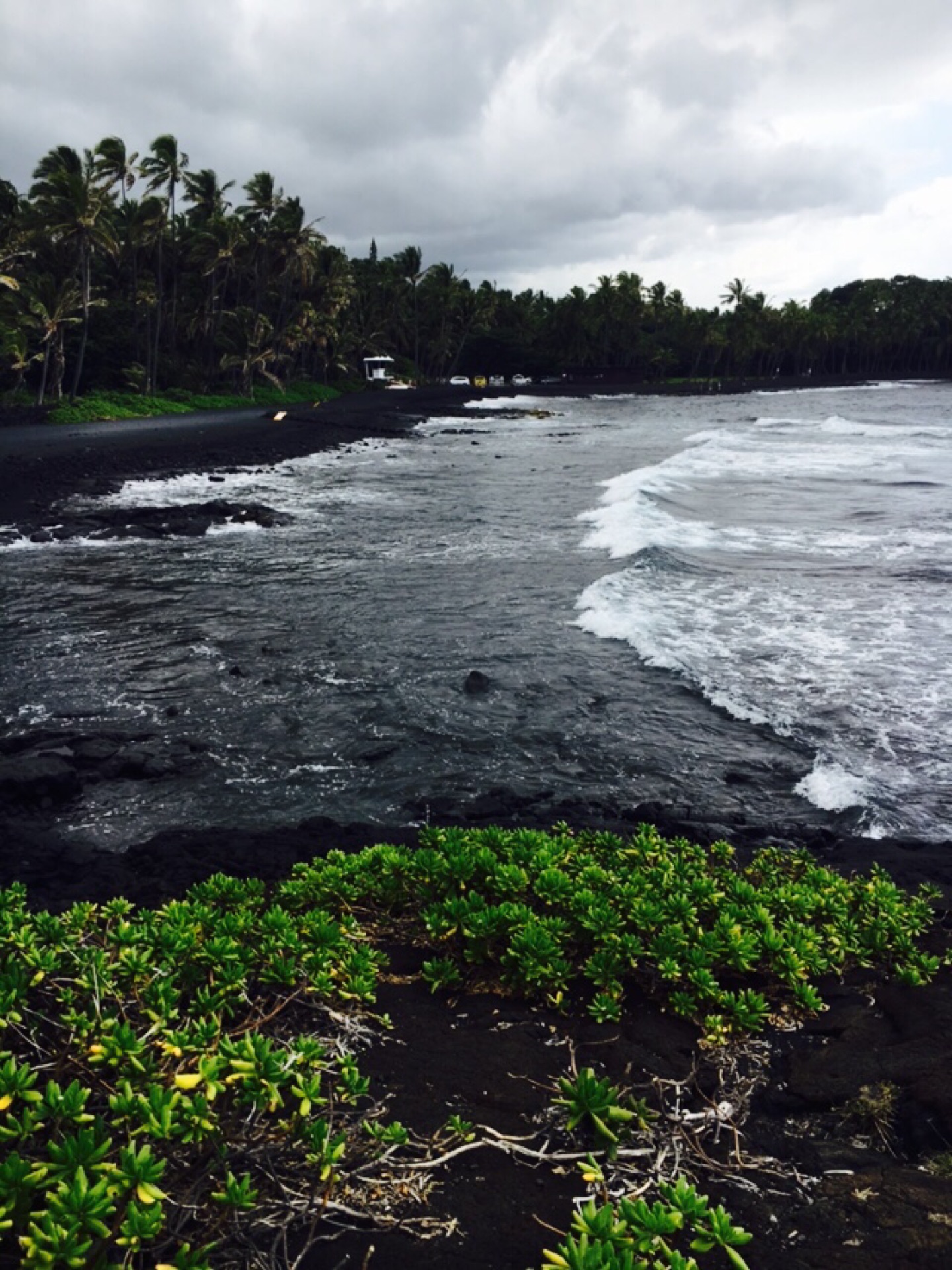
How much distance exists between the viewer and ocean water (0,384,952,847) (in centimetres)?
838

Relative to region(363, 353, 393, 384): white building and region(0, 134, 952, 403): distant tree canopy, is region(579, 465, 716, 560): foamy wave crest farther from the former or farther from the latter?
region(363, 353, 393, 384): white building

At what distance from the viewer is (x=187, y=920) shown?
4.10 m

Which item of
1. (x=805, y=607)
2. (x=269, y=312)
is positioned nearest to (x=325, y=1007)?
(x=805, y=607)

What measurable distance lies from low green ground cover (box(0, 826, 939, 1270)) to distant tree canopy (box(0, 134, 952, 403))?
35.6 meters

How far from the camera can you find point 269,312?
6150 cm

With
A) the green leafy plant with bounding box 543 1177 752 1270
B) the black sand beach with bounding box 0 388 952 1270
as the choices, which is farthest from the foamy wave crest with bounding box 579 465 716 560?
the green leafy plant with bounding box 543 1177 752 1270

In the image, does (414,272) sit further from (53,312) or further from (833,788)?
(833,788)

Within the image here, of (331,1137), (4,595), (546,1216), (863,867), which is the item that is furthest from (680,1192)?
(4,595)

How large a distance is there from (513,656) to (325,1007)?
8582mm

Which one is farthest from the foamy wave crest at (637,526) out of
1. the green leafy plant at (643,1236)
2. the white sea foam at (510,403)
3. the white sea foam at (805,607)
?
the white sea foam at (510,403)

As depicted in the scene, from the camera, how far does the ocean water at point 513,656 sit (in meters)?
8.38

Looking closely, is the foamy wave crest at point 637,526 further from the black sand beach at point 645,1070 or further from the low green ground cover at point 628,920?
the low green ground cover at point 628,920

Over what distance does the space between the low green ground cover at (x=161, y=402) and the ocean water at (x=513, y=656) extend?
15.4 metres

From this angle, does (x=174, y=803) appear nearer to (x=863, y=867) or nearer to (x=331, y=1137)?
(x=331, y=1137)
